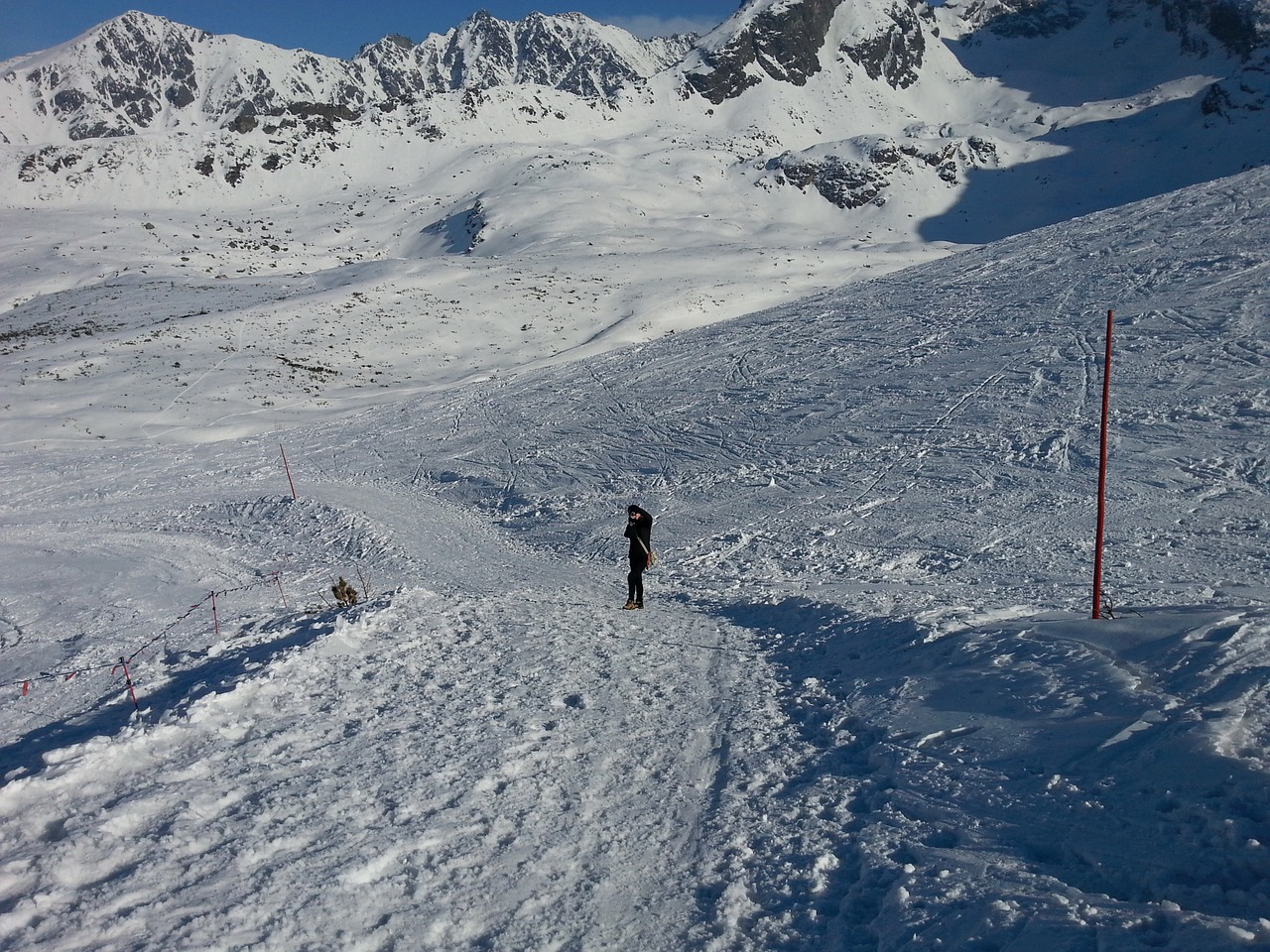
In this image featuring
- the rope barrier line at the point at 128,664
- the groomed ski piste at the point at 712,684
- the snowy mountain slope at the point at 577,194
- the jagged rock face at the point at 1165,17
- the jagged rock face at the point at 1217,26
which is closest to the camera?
the groomed ski piste at the point at 712,684

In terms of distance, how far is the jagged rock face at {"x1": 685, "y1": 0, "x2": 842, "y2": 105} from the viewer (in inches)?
4781

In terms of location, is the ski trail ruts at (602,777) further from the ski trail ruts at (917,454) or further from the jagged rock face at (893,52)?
the jagged rock face at (893,52)

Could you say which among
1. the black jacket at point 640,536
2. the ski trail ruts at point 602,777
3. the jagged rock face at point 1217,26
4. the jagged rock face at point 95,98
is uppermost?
the jagged rock face at point 95,98

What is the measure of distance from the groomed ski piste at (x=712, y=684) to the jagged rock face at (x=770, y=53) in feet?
378

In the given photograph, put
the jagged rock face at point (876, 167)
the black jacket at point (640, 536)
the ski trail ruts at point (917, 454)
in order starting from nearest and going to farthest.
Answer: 1. the black jacket at point (640, 536)
2. the ski trail ruts at point (917, 454)
3. the jagged rock face at point (876, 167)

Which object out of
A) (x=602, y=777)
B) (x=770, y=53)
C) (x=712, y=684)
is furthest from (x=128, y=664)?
(x=770, y=53)

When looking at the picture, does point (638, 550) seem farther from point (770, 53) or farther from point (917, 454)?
point (770, 53)

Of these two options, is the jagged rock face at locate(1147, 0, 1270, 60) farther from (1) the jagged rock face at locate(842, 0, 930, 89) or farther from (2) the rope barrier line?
(2) the rope barrier line

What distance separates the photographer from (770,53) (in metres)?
127

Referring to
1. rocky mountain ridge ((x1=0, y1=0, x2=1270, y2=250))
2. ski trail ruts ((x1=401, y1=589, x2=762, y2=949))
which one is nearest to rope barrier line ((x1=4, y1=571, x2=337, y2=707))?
ski trail ruts ((x1=401, y1=589, x2=762, y2=949))

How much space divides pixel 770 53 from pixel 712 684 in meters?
140

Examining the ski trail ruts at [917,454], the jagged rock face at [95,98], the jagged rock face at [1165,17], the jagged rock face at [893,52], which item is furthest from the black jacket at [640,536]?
the jagged rock face at [95,98]

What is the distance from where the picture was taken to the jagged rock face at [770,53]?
121438mm

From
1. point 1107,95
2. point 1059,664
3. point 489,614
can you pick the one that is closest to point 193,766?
point 489,614
